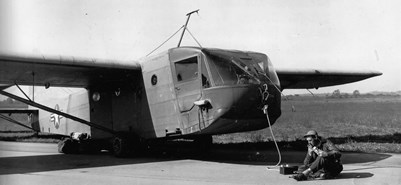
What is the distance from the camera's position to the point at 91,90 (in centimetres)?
1434

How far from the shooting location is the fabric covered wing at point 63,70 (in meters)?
10.8

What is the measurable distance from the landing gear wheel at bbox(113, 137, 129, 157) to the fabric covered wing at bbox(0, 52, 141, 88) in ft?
6.45

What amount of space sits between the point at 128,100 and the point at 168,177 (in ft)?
16.6

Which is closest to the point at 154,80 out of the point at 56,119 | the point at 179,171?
the point at 179,171

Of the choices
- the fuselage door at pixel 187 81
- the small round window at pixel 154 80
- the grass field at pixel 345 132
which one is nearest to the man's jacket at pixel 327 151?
the grass field at pixel 345 132

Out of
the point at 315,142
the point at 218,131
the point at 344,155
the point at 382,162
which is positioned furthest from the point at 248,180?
the point at 344,155

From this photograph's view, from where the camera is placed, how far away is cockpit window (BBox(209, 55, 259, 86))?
31.1 feet

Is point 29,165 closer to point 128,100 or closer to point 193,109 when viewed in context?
point 128,100

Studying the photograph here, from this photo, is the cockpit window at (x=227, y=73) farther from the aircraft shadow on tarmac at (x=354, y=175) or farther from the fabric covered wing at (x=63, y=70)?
the fabric covered wing at (x=63, y=70)

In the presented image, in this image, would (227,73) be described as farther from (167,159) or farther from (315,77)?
(315,77)

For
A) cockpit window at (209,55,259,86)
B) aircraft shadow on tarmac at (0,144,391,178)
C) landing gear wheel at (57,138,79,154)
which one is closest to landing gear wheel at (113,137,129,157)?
aircraft shadow on tarmac at (0,144,391,178)

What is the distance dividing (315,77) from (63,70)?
9846mm

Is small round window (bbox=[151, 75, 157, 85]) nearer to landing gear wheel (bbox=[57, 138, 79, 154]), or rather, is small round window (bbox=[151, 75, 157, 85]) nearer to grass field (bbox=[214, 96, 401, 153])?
grass field (bbox=[214, 96, 401, 153])

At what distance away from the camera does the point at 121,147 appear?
12234 millimetres
